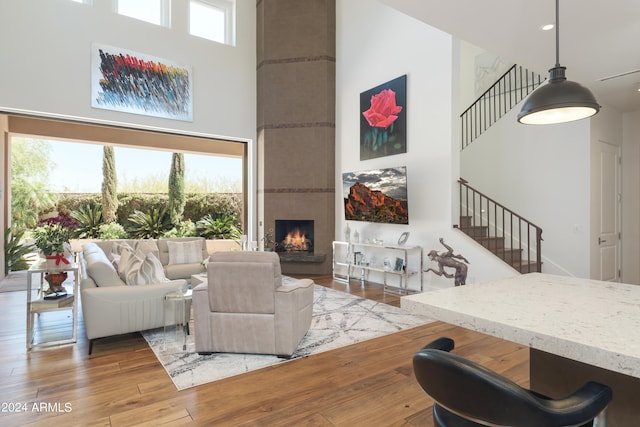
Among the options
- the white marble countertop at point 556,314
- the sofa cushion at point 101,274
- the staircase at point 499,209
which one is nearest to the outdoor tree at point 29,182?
the sofa cushion at point 101,274

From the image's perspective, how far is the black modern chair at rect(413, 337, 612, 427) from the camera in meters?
0.86

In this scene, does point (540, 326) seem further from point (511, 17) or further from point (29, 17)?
point (29, 17)

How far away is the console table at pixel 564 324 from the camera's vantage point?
3.28ft

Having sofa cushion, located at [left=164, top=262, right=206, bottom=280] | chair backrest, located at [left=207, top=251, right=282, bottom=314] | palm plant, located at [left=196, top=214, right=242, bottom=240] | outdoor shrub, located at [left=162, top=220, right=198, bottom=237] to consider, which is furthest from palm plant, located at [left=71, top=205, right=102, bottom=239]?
chair backrest, located at [left=207, top=251, right=282, bottom=314]

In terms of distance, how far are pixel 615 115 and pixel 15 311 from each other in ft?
30.2

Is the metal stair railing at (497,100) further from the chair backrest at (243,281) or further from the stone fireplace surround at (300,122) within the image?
the chair backrest at (243,281)

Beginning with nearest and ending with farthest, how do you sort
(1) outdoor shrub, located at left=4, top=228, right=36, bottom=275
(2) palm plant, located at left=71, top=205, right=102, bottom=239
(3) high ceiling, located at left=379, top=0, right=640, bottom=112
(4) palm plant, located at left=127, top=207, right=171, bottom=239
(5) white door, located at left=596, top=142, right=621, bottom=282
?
(3) high ceiling, located at left=379, top=0, right=640, bottom=112, (5) white door, located at left=596, top=142, right=621, bottom=282, (1) outdoor shrub, located at left=4, top=228, right=36, bottom=275, (2) palm plant, located at left=71, top=205, right=102, bottom=239, (4) palm plant, located at left=127, top=207, right=171, bottom=239

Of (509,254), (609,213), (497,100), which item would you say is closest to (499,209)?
(509,254)

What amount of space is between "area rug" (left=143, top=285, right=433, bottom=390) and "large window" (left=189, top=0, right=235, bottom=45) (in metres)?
5.94

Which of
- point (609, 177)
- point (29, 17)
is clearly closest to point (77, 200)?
point (29, 17)

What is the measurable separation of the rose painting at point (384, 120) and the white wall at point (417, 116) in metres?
0.11

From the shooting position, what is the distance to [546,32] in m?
3.24

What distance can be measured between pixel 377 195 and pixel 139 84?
4.83 meters

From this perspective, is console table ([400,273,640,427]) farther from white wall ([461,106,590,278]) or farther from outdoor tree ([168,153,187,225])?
outdoor tree ([168,153,187,225])
